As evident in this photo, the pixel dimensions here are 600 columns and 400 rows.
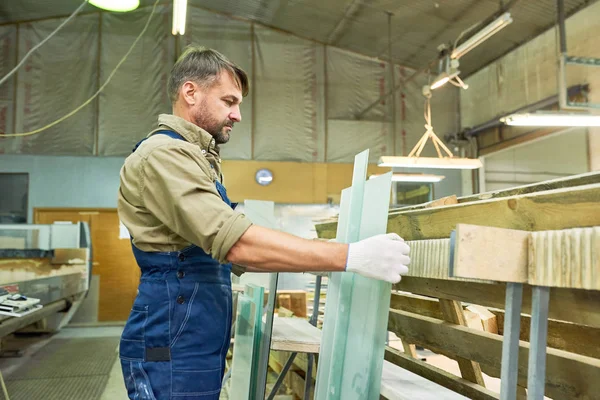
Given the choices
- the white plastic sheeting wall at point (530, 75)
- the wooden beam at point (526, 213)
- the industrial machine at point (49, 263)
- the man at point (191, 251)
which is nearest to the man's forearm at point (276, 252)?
the man at point (191, 251)

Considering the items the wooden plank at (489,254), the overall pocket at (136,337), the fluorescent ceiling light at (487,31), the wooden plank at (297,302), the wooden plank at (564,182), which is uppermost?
the fluorescent ceiling light at (487,31)

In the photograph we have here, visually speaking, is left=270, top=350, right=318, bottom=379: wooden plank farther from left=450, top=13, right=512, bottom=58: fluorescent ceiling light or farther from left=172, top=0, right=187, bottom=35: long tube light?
left=450, top=13, right=512, bottom=58: fluorescent ceiling light

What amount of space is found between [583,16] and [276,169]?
5214 mm

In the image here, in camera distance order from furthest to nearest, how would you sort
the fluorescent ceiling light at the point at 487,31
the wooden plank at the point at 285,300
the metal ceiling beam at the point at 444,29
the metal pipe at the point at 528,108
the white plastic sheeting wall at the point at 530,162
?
the white plastic sheeting wall at the point at 530,162 < the metal ceiling beam at the point at 444,29 < the metal pipe at the point at 528,108 < the wooden plank at the point at 285,300 < the fluorescent ceiling light at the point at 487,31

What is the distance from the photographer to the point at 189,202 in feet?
4.89

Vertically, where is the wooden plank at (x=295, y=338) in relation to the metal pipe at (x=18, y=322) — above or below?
above

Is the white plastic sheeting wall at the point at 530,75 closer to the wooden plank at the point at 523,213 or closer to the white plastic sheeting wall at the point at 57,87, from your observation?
the wooden plank at the point at 523,213

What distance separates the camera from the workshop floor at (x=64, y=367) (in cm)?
449

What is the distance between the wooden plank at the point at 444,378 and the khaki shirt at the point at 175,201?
1.18 m

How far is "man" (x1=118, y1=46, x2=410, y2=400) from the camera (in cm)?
145

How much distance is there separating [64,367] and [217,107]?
469 centimetres

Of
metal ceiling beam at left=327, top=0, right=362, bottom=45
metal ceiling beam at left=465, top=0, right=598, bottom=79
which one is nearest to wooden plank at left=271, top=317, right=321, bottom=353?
metal ceiling beam at left=465, top=0, right=598, bottom=79

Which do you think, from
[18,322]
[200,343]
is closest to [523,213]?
[200,343]

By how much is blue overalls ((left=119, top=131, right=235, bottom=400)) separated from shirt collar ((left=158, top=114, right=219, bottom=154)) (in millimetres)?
397
